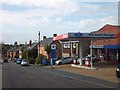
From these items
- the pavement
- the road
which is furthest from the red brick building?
the road

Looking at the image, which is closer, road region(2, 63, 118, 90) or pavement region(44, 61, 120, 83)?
road region(2, 63, 118, 90)

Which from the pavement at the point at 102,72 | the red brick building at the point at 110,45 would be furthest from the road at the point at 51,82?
the red brick building at the point at 110,45

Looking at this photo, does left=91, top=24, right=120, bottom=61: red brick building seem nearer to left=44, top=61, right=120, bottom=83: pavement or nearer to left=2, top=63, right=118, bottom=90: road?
left=44, top=61, right=120, bottom=83: pavement

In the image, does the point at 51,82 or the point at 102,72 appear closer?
the point at 51,82

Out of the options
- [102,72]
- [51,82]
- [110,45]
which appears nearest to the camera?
[51,82]

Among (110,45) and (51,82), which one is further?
(110,45)

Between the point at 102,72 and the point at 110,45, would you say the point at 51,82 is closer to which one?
the point at 102,72

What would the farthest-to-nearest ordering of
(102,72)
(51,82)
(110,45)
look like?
(110,45), (102,72), (51,82)

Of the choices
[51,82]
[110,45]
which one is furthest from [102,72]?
[110,45]

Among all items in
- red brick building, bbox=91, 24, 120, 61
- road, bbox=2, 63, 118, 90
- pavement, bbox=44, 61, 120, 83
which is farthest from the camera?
red brick building, bbox=91, 24, 120, 61

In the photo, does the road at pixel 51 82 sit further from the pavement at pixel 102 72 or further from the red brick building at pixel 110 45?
the red brick building at pixel 110 45

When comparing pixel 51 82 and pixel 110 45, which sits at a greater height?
pixel 110 45

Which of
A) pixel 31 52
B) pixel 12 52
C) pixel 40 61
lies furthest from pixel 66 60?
pixel 12 52

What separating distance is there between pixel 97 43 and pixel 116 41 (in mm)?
8122
